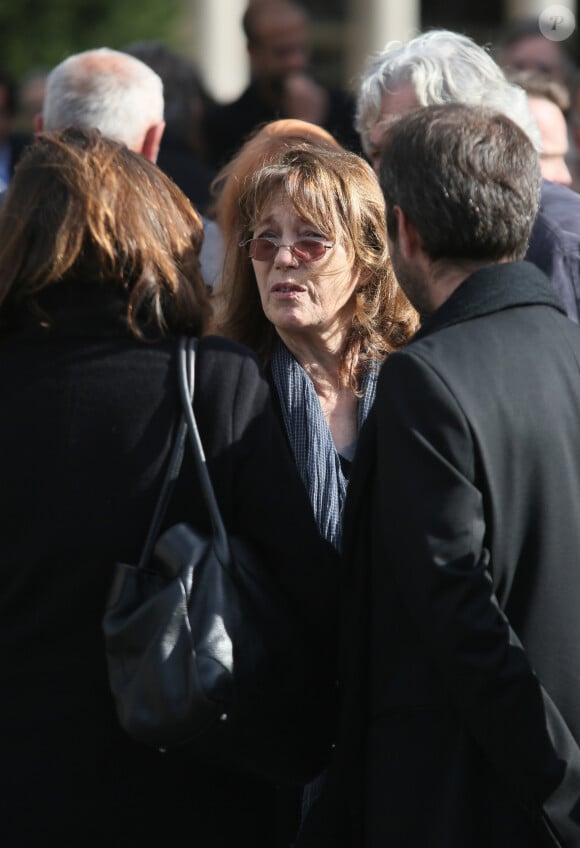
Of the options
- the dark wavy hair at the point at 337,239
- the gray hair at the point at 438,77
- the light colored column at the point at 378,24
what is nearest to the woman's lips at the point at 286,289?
the dark wavy hair at the point at 337,239

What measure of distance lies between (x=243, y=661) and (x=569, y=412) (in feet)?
2.22

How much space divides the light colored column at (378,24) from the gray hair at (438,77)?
45.9 ft

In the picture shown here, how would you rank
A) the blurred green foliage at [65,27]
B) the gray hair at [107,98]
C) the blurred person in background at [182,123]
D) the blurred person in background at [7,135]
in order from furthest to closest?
the blurred green foliage at [65,27] < the blurred person in background at [7,135] < the blurred person in background at [182,123] < the gray hair at [107,98]

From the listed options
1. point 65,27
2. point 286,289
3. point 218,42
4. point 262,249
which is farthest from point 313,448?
point 218,42

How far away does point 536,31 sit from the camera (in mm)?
6348

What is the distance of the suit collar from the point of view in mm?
2225

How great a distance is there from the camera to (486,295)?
7.32ft

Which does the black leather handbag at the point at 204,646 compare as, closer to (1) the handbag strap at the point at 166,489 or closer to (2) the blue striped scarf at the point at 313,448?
(1) the handbag strap at the point at 166,489

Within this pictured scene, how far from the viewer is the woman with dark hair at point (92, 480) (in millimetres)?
2246

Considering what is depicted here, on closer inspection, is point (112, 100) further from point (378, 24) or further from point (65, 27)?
point (378, 24)

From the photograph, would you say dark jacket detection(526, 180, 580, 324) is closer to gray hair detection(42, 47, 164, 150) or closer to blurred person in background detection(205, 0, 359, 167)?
gray hair detection(42, 47, 164, 150)

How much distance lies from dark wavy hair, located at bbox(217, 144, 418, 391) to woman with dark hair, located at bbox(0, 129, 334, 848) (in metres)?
0.69

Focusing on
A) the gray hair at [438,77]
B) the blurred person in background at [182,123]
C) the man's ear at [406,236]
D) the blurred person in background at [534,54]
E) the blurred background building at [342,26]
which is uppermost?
the man's ear at [406,236]

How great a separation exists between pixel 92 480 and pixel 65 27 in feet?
41.1
